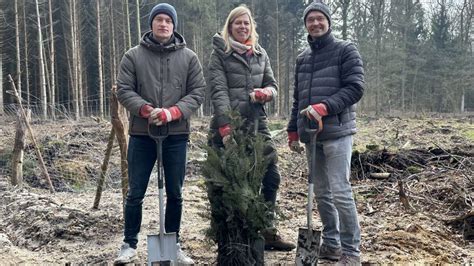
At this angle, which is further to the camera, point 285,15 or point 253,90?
point 285,15

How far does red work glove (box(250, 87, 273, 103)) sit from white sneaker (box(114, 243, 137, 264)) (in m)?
1.72

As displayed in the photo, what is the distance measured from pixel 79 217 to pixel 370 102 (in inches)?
1272

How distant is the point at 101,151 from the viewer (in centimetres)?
966

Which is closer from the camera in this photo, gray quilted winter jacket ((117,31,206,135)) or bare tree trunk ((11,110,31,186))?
gray quilted winter jacket ((117,31,206,135))

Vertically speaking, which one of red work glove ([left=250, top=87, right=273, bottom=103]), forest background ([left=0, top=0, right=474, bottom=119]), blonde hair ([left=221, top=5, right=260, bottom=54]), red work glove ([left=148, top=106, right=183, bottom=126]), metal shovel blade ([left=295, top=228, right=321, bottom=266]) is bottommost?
metal shovel blade ([left=295, top=228, right=321, bottom=266])

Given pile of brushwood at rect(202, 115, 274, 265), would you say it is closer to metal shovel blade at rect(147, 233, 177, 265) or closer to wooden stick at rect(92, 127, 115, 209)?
metal shovel blade at rect(147, 233, 177, 265)

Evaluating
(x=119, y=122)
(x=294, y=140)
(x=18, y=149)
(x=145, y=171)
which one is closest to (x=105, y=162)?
(x=119, y=122)

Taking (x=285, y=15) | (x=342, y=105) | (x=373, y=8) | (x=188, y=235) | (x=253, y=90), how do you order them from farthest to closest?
(x=285, y=15) → (x=373, y=8) → (x=188, y=235) → (x=253, y=90) → (x=342, y=105)

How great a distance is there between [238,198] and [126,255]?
1.15 m

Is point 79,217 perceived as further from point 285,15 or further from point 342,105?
point 285,15

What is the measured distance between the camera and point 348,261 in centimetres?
374

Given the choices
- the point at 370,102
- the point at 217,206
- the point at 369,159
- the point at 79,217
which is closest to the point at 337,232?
the point at 217,206

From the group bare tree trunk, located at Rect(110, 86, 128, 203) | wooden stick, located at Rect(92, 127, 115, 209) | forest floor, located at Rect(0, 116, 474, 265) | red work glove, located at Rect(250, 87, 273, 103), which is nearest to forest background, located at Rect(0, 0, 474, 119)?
forest floor, located at Rect(0, 116, 474, 265)

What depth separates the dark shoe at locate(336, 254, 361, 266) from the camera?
373 centimetres
